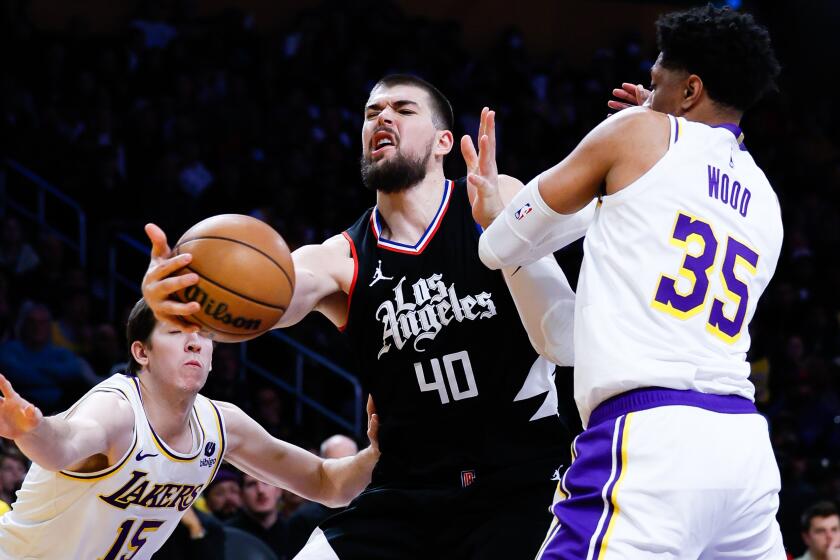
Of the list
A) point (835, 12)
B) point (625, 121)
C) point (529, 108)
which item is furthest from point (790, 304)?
point (625, 121)

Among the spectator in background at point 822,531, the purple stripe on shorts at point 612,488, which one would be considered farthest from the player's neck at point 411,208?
the spectator in background at point 822,531

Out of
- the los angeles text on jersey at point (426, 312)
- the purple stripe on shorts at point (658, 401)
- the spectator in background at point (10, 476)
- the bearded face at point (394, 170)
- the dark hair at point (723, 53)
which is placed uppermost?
the dark hair at point (723, 53)

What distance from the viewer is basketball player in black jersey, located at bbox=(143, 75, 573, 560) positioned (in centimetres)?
409

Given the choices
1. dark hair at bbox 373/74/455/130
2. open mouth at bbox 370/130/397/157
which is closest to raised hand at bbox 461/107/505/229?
open mouth at bbox 370/130/397/157

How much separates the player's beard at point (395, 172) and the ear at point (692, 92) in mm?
1370

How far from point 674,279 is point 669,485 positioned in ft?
1.85

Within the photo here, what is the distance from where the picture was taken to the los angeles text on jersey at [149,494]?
4500 millimetres

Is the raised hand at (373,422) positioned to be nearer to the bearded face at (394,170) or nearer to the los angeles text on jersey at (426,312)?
the los angeles text on jersey at (426,312)

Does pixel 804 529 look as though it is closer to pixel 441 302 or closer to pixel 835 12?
pixel 441 302

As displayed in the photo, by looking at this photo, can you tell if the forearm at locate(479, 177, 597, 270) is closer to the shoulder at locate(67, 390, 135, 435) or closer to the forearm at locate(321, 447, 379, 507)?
the forearm at locate(321, 447, 379, 507)

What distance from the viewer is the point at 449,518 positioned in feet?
13.5

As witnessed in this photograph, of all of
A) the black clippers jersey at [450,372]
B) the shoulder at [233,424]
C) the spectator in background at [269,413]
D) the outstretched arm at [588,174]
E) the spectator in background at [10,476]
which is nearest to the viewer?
the outstretched arm at [588,174]

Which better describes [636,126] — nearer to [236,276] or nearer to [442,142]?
[236,276]

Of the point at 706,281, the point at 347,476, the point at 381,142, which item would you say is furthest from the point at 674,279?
the point at 347,476
